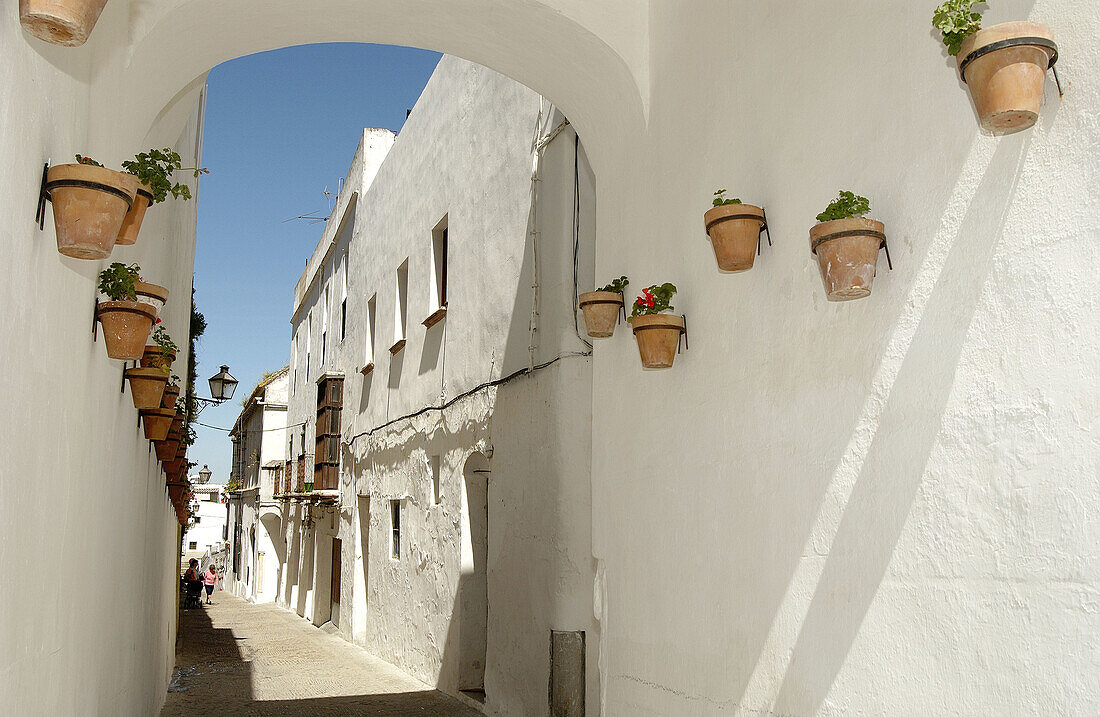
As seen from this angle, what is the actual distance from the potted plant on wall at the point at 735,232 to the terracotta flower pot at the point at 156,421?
3418 mm

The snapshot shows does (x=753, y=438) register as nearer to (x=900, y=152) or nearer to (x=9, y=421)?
(x=900, y=152)

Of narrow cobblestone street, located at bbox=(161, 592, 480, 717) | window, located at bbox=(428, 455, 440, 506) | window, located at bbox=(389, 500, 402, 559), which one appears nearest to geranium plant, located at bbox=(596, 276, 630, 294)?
narrow cobblestone street, located at bbox=(161, 592, 480, 717)

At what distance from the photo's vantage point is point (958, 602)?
260 cm

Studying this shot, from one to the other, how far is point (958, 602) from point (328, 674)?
9886 mm

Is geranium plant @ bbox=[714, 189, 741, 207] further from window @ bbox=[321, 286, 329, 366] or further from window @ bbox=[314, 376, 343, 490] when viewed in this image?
window @ bbox=[321, 286, 329, 366]

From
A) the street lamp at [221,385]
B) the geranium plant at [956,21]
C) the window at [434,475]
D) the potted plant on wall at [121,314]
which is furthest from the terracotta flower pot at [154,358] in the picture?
the street lamp at [221,385]

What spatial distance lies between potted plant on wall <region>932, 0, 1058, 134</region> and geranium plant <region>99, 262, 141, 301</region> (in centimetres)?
283

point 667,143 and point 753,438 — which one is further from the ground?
point 667,143

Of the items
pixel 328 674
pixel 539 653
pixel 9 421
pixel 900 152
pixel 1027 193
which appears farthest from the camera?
pixel 328 674

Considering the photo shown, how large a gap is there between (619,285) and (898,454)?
2305mm

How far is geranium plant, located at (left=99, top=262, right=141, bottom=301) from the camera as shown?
3316 mm

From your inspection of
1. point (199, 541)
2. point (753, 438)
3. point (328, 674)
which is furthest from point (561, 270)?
point (199, 541)

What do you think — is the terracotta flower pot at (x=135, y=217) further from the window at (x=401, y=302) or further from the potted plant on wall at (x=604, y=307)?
the window at (x=401, y=302)

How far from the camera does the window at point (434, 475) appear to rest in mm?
10062
